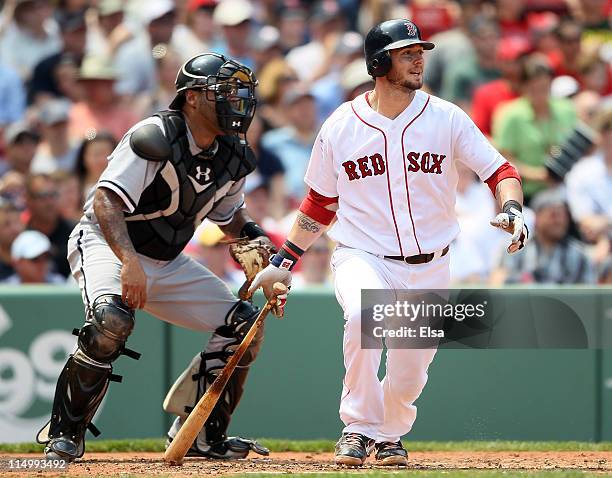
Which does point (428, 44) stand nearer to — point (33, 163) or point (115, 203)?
point (115, 203)

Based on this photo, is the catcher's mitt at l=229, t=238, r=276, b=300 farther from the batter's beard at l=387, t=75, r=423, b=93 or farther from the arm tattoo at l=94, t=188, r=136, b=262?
the batter's beard at l=387, t=75, r=423, b=93

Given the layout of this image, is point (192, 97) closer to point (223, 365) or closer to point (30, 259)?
point (223, 365)

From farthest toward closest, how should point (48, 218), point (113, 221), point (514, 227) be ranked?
1. point (48, 218)
2. point (113, 221)
3. point (514, 227)

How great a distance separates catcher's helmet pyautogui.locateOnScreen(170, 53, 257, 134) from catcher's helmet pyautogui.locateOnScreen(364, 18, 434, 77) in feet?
2.17

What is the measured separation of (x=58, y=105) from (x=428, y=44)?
18.8 feet

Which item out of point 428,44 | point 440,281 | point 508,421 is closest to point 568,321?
point 508,421

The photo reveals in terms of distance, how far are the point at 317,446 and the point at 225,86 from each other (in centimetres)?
266

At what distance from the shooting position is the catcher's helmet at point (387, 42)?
6.03 m

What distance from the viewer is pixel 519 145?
11125 mm

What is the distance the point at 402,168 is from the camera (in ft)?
19.9

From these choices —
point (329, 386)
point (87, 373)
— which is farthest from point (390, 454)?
point (329, 386)

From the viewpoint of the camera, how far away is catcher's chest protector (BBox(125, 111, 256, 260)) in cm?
623

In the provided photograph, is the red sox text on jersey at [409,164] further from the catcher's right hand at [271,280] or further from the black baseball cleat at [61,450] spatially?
the black baseball cleat at [61,450]

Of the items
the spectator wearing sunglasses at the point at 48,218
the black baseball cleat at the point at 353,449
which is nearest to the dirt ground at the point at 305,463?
the black baseball cleat at the point at 353,449
